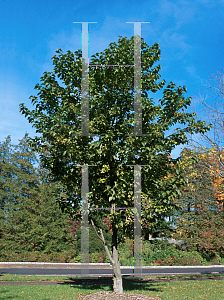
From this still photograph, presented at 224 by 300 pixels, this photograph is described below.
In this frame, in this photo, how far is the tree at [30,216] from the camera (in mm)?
18234

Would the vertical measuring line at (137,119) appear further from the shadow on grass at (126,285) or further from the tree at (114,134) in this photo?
the shadow on grass at (126,285)

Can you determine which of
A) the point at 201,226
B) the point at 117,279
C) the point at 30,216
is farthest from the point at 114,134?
the point at 201,226

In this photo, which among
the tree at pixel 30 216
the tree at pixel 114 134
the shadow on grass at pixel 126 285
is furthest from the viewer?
the tree at pixel 30 216

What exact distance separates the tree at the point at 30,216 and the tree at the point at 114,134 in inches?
436

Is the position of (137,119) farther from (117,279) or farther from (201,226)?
(201,226)

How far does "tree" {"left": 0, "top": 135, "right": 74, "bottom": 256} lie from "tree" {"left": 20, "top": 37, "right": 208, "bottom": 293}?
11.1 metres

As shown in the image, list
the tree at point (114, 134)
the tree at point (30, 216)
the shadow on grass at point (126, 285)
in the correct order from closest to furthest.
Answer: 1. the tree at point (114, 134)
2. the shadow on grass at point (126, 285)
3. the tree at point (30, 216)

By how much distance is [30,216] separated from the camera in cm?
1869

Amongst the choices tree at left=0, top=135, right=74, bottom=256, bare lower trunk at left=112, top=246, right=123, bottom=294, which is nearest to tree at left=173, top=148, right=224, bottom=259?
tree at left=0, top=135, right=74, bottom=256

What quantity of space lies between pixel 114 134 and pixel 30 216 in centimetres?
1438

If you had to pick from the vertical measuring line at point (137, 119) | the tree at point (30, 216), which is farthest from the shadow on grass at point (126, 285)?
the tree at point (30, 216)

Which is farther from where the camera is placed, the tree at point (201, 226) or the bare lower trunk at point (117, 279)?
the tree at point (201, 226)

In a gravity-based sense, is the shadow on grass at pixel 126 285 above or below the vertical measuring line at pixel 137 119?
below

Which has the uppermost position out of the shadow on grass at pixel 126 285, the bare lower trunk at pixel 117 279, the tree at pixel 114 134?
the tree at pixel 114 134
